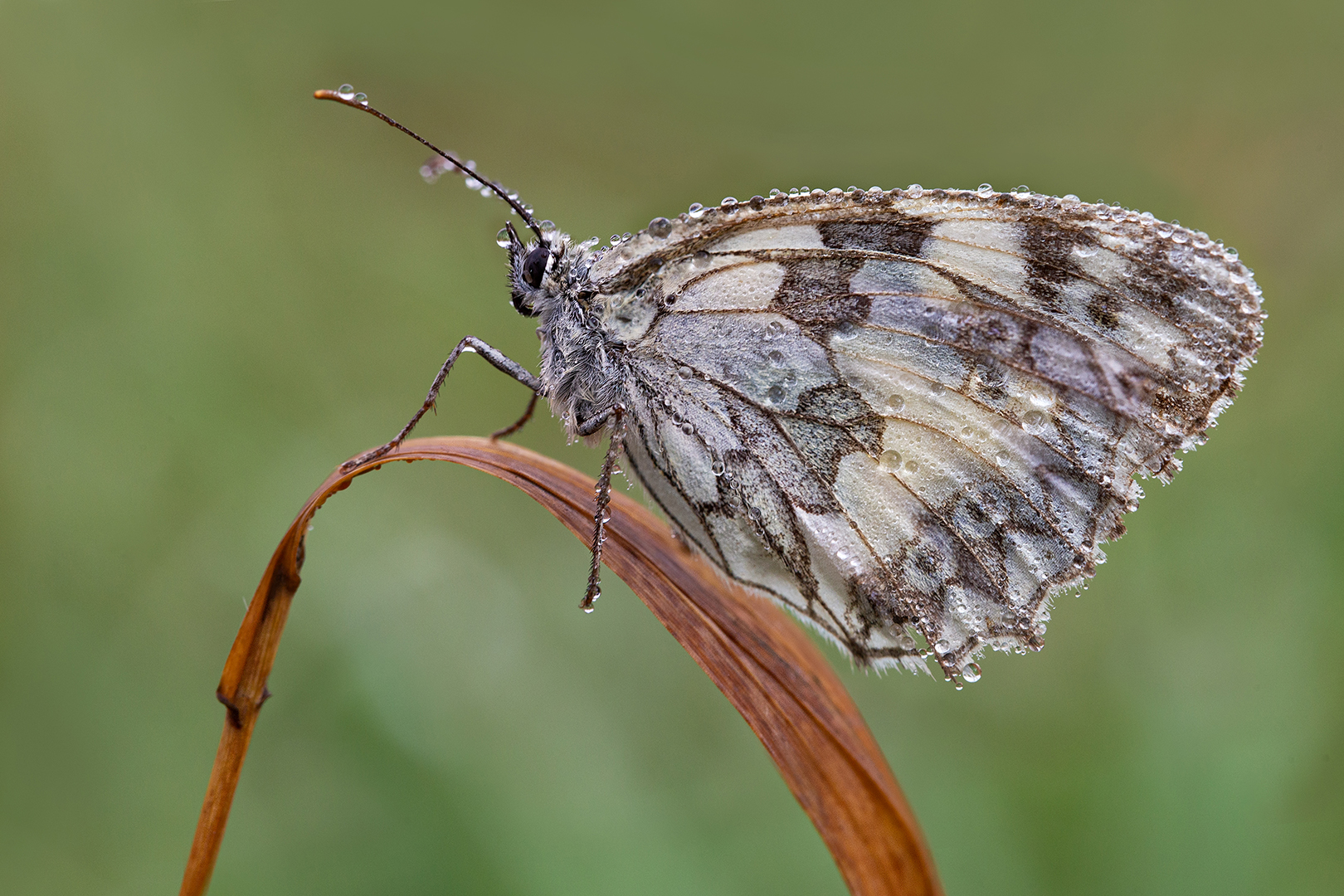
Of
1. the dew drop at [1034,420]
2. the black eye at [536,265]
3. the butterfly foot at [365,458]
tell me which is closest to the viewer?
the butterfly foot at [365,458]

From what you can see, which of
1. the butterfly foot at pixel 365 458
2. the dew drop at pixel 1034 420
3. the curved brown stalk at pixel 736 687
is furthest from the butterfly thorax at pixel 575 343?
the dew drop at pixel 1034 420

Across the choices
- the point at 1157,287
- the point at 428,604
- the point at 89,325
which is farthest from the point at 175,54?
the point at 1157,287

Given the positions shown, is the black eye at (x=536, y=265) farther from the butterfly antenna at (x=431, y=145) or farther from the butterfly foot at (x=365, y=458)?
the butterfly foot at (x=365, y=458)

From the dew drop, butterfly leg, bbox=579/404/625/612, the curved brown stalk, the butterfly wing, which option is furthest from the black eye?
the dew drop

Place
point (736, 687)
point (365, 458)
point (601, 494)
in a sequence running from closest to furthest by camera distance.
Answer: point (736, 687) < point (365, 458) < point (601, 494)

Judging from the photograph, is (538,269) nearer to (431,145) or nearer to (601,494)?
(431,145)

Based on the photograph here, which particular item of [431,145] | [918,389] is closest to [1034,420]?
[918,389]

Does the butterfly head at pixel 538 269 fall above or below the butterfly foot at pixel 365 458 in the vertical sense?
above

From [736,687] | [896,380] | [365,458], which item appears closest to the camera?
[736,687]
